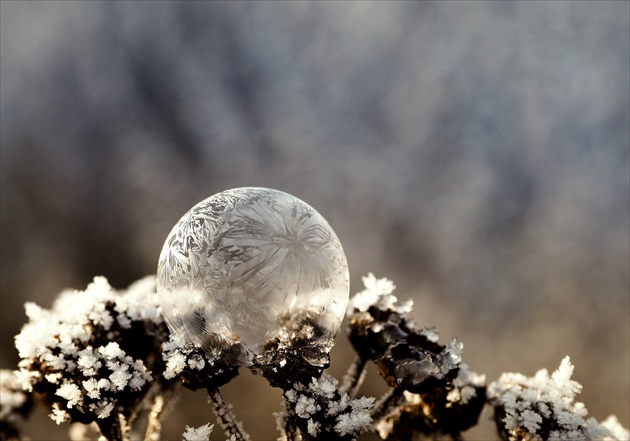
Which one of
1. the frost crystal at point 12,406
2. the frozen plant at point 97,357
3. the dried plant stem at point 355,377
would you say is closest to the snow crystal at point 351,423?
the dried plant stem at point 355,377

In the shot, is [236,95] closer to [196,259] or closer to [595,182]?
[196,259]

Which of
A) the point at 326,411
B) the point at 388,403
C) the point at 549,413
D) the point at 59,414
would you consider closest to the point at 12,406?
the point at 59,414

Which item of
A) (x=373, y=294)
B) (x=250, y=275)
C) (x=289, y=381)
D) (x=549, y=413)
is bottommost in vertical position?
(x=549, y=413)

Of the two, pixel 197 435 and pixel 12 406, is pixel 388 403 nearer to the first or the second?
pixel 197 435

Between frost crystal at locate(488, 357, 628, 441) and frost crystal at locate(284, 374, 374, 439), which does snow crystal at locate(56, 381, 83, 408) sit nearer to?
frost crystal at locate(284, 374, 374, 439)

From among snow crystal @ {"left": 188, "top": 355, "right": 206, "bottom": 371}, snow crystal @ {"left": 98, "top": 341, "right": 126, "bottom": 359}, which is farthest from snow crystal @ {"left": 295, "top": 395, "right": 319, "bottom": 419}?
snow crystal @ {"left": 98, "top": 341, "right": 126, "bottom": 359}

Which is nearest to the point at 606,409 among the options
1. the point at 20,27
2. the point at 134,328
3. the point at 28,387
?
the point at 134,328
